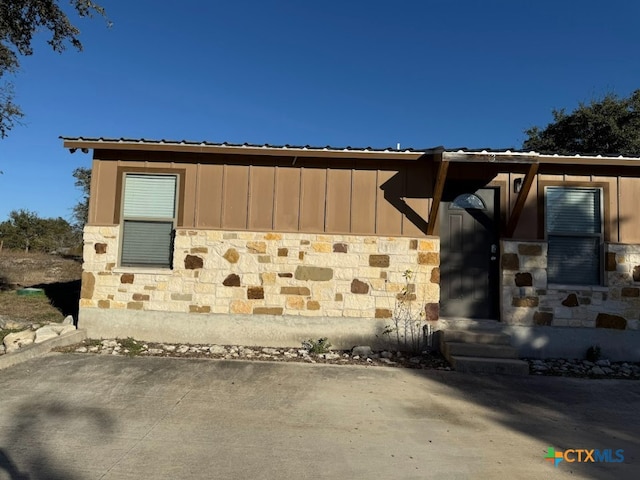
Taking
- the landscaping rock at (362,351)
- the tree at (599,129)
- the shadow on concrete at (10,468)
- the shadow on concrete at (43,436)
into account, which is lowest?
the shadow on concrete at (10,468)

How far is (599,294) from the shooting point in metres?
6.27

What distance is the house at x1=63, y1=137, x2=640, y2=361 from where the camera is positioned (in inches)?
249

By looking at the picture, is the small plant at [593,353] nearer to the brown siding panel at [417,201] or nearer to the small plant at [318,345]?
the brown siding panel at [417,201]

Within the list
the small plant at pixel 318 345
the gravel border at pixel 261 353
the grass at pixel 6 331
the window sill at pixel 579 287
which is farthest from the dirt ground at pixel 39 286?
the window sill at pixel 579 287

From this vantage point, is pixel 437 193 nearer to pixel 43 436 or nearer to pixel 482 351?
pixel 482 351

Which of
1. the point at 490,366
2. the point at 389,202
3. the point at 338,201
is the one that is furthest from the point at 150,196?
the point at 490,366

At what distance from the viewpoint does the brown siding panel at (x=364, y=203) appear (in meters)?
6.55

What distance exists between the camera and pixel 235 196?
6.66m

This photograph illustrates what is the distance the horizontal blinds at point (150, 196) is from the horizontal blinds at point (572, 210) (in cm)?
587

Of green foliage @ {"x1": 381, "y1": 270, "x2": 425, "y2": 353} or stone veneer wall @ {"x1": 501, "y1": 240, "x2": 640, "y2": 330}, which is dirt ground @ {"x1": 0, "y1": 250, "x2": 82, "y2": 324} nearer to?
green foliage @ {"x1": 381, "y1": 270, "x2": 425, "y2": 353}

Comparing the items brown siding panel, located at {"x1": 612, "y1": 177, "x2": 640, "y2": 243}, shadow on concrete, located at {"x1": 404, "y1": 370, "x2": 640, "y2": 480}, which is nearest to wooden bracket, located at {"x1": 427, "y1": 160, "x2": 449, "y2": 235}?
shadow on concrete, located at {"x1": 404, "y1": 370, "x2": 640, "y2": 480}

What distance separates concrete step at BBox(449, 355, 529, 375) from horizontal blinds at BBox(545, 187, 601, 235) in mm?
2257

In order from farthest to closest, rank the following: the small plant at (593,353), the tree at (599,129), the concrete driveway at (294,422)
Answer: the tree at (599,129) < the small plant at (593,353) < the concrete driveway at (294,422)

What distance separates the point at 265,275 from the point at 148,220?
2.07 m
